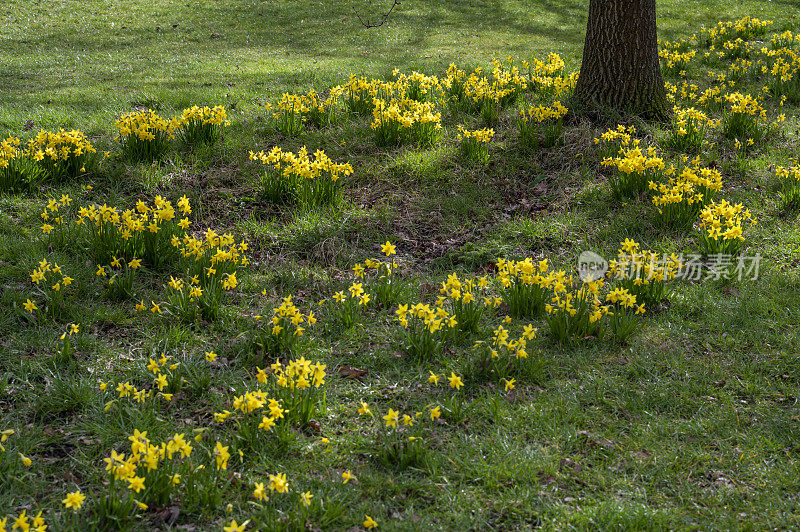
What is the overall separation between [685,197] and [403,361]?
9.56ft

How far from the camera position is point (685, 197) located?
5.18 meters

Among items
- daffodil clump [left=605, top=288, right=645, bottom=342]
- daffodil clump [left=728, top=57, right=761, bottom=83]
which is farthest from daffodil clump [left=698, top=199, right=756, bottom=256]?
daffodil clump [left=728, top=57, right=761, bottom=83]

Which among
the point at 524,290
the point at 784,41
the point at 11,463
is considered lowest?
the point at 11,463

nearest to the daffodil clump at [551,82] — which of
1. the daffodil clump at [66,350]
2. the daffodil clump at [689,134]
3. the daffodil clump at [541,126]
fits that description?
the daffodil clump at [541,126]

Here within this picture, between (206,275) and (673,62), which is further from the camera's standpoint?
(673,62)

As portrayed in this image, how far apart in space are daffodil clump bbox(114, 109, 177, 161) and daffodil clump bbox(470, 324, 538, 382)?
3994mm

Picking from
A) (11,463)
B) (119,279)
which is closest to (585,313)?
(119,279)

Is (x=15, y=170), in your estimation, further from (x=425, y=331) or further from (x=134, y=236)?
(x=425, y=331)

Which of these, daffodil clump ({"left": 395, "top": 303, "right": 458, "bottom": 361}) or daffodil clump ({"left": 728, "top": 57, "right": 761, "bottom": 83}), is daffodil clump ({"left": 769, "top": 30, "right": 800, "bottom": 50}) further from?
daffodil clump ({"left": 395, "top": 303, "right": 458, "bottom": 361})

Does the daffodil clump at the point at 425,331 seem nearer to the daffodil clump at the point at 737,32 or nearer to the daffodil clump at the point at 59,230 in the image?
the daffodil clump at the point at 59,230

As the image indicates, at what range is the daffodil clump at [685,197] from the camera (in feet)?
16.6

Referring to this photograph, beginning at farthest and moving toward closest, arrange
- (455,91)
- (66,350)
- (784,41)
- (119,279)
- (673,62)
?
(784,41), (673,62), (455,91), (119,279), (66,350)

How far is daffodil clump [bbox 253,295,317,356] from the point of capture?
3801 millimetres

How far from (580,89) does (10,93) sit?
721 cm
